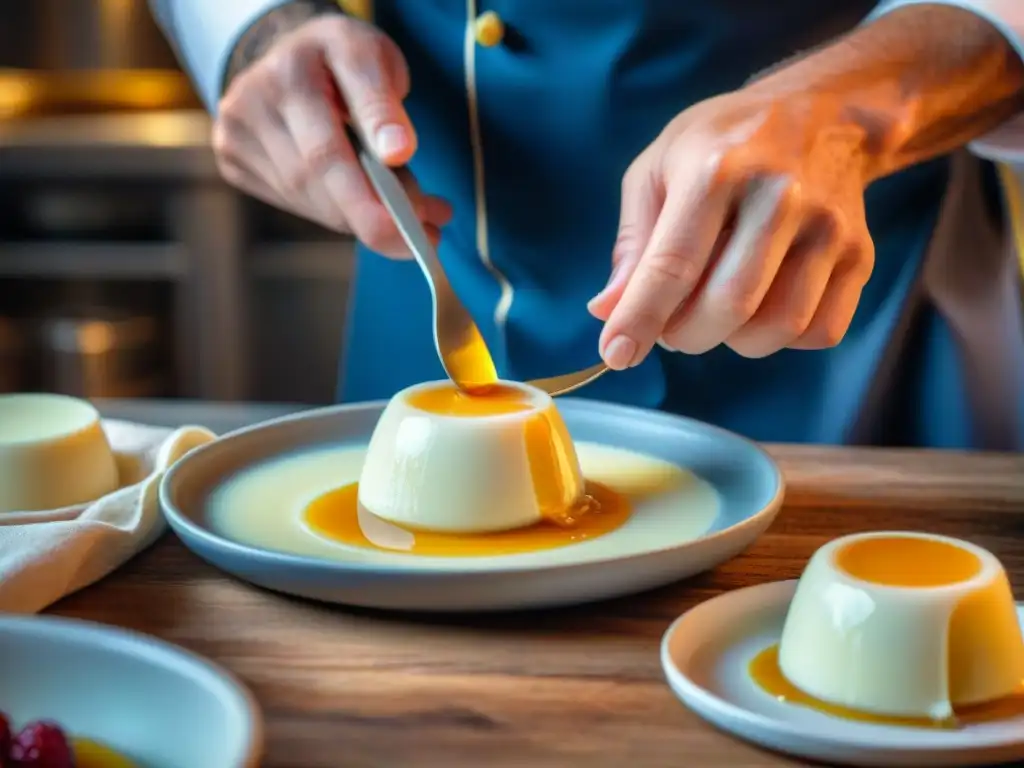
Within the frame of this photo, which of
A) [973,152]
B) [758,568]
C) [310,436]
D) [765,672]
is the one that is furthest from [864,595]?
[973,152]

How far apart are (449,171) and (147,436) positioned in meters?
0.50

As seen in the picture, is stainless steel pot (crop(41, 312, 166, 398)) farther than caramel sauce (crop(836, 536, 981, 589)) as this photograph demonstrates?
Yes

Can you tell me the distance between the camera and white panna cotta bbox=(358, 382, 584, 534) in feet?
2.68

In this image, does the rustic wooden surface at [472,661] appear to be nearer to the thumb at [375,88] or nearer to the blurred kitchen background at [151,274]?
the thumb at [375,88]

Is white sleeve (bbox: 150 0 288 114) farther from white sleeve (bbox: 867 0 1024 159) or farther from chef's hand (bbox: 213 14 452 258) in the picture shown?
white sleeve (bbox: 867 0 1024 159)

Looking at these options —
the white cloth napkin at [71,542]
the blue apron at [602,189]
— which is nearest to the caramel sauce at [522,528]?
the white cloth napkin at [71,542]

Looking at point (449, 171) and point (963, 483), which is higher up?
point (449, 171)

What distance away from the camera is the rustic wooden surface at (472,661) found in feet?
1.89

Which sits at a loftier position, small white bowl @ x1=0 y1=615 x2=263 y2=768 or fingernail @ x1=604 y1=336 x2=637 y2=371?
fingernail @ x1=604 y1=336 x2=637 y2=371

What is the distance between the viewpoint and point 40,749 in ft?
1.68

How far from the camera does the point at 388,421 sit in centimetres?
87

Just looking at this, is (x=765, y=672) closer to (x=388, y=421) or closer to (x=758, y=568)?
(x=758, y=568)

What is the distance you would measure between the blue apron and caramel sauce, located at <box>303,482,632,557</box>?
1.51ft

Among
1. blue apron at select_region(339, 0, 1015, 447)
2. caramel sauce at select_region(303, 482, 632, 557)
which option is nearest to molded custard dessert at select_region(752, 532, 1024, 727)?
caramel sauce at select_region(303, 482, 632, 557)
